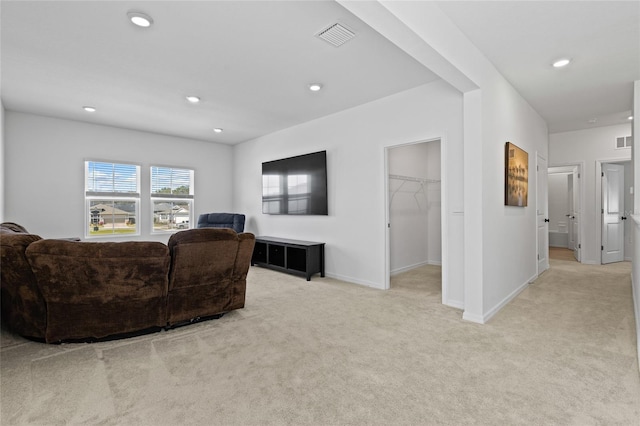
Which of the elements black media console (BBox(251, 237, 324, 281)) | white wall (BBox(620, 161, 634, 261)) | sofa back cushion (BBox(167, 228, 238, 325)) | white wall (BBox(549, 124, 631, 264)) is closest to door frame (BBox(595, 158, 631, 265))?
white wall (BBox(549, 124, 631, 264))

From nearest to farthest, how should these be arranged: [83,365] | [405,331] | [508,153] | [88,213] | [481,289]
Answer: [83,365], [405,331], [481,289], [508,153], [88,213]

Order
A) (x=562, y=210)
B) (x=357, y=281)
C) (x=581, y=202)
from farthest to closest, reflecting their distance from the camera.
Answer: (x=562, y=210) < (x=581, y=202) < (x=357, y=281)

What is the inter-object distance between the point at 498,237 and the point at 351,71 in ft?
7.69

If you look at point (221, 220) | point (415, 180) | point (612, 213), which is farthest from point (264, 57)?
point (612, 213)

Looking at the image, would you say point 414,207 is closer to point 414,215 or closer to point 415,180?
point 414,215

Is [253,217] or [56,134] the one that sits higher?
[56,134]

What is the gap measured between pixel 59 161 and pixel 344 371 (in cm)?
547

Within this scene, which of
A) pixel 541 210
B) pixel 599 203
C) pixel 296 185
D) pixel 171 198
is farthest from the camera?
pixel 171 198

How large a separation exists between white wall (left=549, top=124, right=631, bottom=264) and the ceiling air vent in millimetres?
5606

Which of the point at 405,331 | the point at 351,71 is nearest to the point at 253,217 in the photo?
the point at 351,71

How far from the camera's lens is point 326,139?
4863 mm

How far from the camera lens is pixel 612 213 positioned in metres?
5.84

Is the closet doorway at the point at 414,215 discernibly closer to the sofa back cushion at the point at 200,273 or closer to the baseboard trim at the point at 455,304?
the baseboard trim at the point at 455,304

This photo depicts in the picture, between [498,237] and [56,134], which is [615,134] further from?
[56,134]
